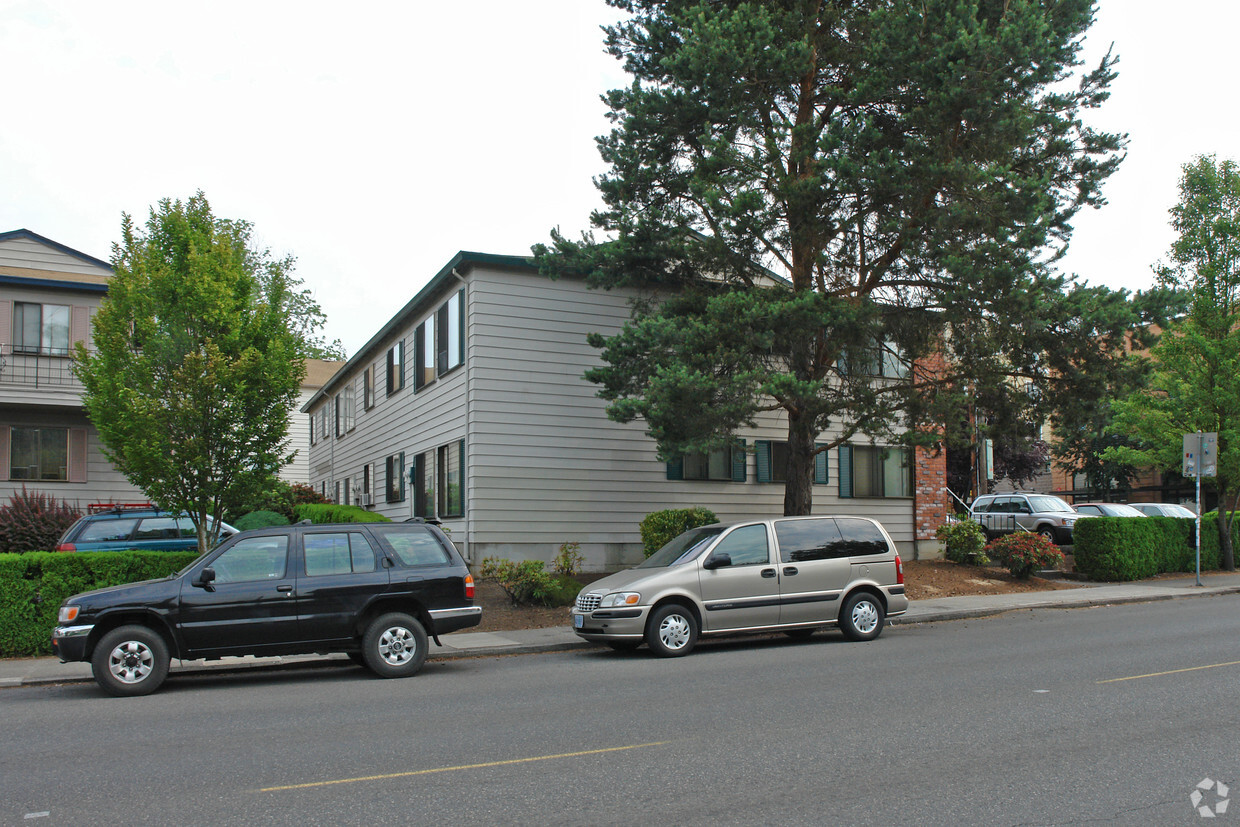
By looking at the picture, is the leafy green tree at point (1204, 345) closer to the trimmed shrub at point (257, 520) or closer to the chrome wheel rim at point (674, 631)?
the chrome wheel rim at point (674, 631)

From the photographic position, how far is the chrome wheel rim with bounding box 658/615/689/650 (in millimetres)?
12422

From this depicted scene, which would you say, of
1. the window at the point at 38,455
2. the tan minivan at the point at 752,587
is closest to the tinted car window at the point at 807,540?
the tan minivan at the point at 752,587

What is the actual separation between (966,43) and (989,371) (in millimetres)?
5433

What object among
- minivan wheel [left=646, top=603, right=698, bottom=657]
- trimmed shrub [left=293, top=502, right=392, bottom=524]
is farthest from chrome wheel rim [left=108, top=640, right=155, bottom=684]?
trimmed shrub [left=293, top=502, right=392, bottom=524]

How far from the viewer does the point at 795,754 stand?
674cm

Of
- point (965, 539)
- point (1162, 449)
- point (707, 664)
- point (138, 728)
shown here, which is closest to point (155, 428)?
point (138, 728)

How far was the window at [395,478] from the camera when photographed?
2539cm

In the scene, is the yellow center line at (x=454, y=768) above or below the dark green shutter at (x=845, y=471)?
below

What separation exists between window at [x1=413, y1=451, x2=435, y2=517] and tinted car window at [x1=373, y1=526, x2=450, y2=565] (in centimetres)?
1097

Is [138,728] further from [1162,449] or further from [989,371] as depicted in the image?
[1162,449]

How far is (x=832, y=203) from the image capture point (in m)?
16.7

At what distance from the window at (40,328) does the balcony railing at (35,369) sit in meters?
0.10

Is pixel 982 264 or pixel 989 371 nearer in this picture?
pixel 982 264

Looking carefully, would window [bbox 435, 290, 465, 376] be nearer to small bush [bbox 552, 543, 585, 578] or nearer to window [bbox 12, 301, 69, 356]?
small bush [bbox 552, 543, 585, 578]
